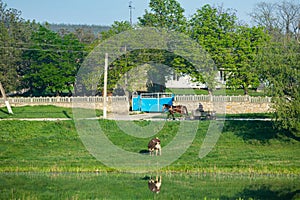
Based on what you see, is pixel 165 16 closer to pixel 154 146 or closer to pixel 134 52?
pixel 134 52

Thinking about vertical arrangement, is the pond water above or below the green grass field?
below

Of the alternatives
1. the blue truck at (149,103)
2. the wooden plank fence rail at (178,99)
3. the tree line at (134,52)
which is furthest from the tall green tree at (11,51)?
the blue truck at (149,103)

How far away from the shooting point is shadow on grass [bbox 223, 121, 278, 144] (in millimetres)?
25906

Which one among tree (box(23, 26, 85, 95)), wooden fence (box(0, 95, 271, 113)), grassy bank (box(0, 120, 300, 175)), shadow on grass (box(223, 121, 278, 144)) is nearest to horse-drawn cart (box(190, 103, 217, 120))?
grassy bank (box(0, 120, 300, 175))

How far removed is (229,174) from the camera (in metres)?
20.6

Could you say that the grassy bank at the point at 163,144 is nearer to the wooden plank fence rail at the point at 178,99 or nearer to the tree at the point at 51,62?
the wooden plank fence rail at the point at 178,99

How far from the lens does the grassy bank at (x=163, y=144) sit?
21625mm

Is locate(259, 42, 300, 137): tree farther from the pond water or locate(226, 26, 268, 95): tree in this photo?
locate(226, 26, 268, 95): tree

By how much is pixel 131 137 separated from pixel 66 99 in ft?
46.6

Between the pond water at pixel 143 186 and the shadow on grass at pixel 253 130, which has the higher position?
the shadow on grass at pixel 253 130

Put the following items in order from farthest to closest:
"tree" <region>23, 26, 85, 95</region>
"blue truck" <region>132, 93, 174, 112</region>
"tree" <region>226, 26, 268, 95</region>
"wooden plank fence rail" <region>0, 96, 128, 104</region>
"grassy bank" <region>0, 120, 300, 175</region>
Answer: "tree" <region>23, 26, 85, 95</region> → "tree" <region>226, 26, 268, 95</region> → "wooden plank fence rail" <region>0, 96, 128, 104</region> → "blue truck" <region>132, 93, 174, 112</region> → "grassy bank" <region>0, 120, 300, 175</region>

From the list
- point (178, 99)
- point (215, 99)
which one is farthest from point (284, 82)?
point (178, 99)

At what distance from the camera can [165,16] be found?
44.2 m

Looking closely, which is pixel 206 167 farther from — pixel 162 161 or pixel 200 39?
pixel 200 39
